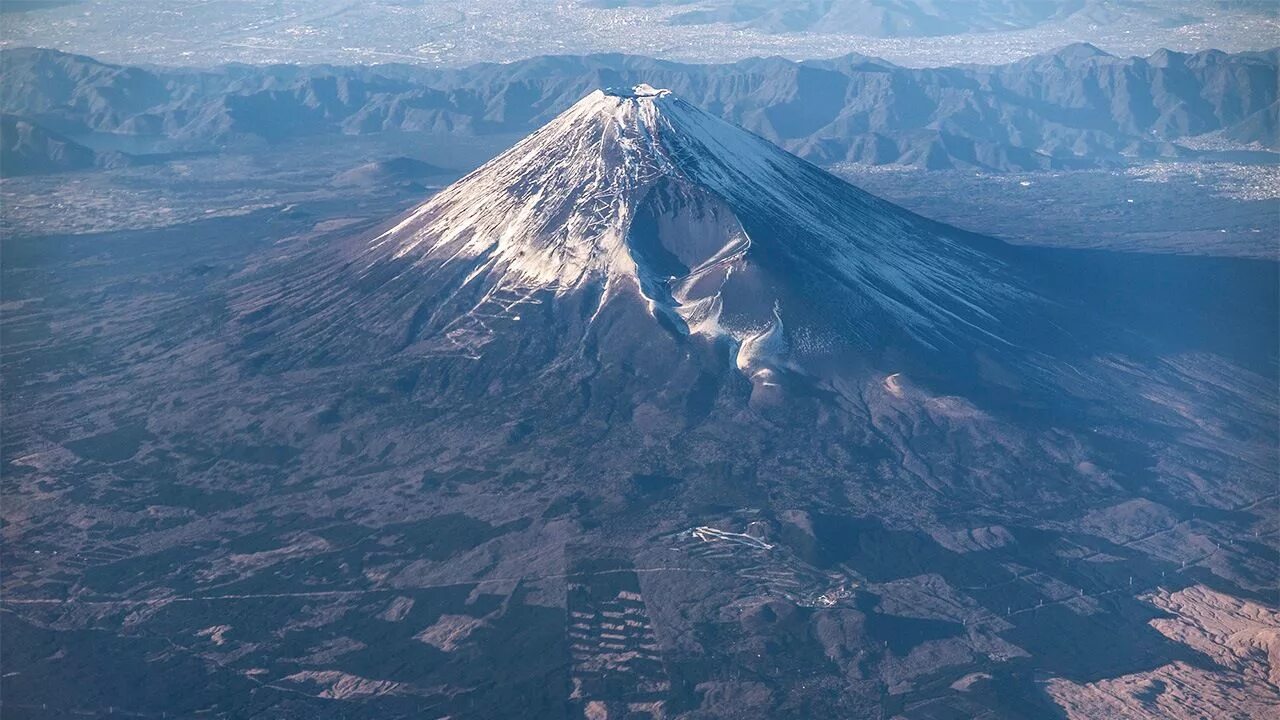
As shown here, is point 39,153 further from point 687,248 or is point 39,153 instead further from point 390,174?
point 687,248

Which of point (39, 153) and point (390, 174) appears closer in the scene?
point (390, 174)

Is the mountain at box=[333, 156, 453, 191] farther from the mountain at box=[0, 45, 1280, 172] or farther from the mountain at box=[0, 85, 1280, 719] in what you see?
the mountain at box=[0, 85, 1280, 719]

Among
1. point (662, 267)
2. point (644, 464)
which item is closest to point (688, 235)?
point (662, 267)

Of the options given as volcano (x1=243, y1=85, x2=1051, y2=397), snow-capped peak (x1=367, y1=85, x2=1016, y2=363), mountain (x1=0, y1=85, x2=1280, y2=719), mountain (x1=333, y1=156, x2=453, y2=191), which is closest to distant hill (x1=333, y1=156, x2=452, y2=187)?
mountain (x1=333, y1=156, x2=453, y2=191)

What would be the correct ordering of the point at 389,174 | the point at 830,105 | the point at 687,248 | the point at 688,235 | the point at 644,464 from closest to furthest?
the point at 644,464
the point at 687,248
the point at 688,235
the point at 389,174
the point at 830,105

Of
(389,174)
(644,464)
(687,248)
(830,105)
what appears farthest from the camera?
(830,105)

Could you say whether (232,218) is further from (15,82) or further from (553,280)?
(15,82)

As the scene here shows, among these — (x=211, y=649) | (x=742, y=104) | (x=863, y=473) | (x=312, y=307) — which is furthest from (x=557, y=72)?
(x=211, y=649)
